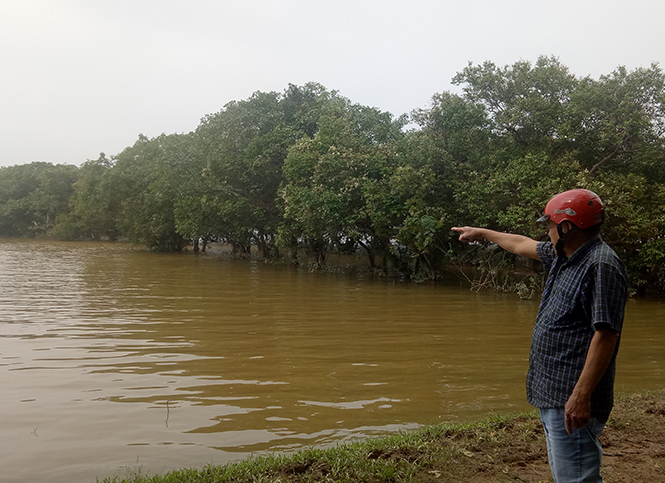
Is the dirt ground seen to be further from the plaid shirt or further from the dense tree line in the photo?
the dense tree line

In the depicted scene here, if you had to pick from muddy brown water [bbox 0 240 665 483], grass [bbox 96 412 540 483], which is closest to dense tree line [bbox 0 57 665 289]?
muddy brown water [bbox 0 240 665 483]

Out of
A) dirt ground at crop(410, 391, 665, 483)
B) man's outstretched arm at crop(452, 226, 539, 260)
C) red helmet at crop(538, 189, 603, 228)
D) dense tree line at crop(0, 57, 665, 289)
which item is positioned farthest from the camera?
dense tree line at crop(0, 57, 665, 289)

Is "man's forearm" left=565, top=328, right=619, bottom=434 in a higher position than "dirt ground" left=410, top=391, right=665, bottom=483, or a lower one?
higher

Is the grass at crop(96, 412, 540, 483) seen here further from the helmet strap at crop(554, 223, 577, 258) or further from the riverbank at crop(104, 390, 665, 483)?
the helmet strap at crop(554, 223, 577, 258)

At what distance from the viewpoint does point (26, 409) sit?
561 cm

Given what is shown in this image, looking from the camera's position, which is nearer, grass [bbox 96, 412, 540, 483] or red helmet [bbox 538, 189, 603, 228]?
red helmet [bbox 538, 189, 603, 228]

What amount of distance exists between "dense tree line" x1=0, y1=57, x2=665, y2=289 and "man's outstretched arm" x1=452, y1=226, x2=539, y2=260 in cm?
1355

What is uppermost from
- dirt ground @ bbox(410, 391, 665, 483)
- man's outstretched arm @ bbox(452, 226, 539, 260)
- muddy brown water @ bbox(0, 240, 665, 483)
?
man's outstretched arm @ bbox(452, 226, 539, 260)

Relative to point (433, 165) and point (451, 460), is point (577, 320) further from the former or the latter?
point (433, 165)

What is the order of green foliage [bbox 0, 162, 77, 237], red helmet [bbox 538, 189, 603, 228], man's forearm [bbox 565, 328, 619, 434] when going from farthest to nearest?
green foliage [bbox 0, 162, 77, 237], red helmet [bbox 538, 189, 603, 228], man's forearm [bbox 565, 328, 619, 434]

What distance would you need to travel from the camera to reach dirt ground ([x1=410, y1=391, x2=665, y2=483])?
3906mm

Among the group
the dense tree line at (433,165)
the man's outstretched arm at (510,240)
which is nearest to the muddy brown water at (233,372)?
the man's outstretched arm at (510,240)

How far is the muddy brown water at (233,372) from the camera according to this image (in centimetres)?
485

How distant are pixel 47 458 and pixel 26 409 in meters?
1.46
